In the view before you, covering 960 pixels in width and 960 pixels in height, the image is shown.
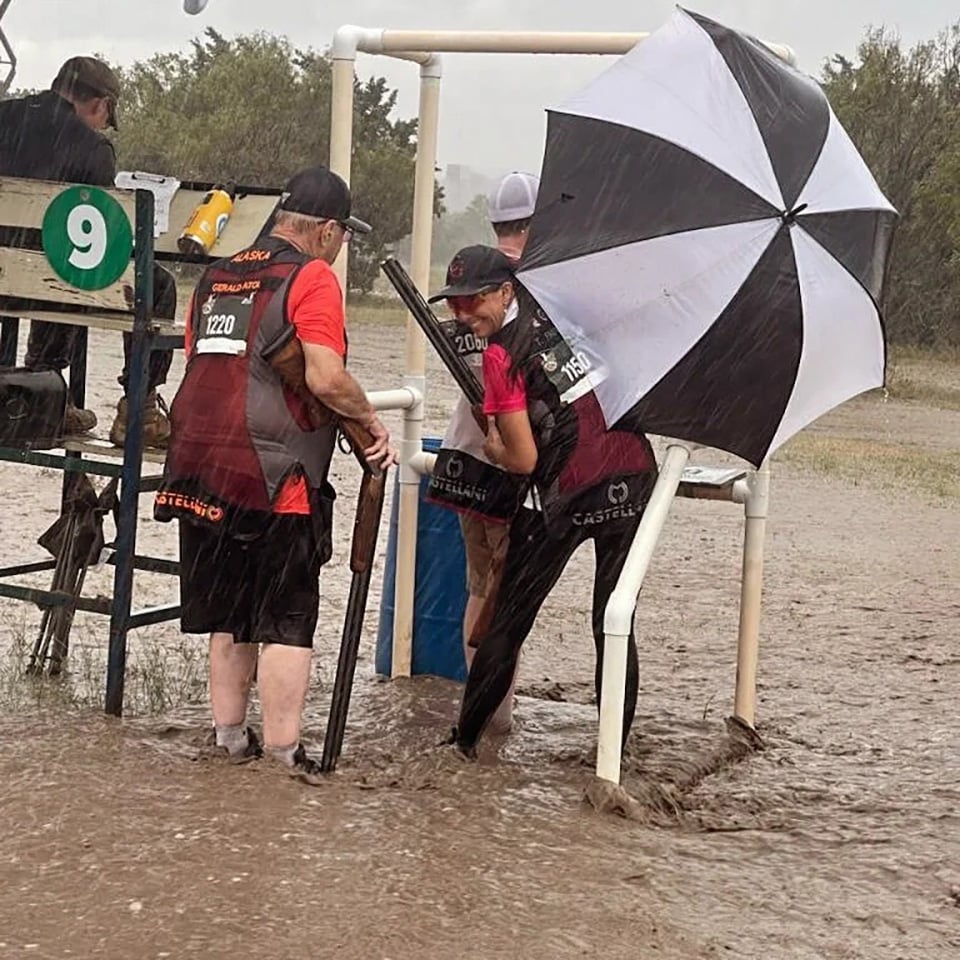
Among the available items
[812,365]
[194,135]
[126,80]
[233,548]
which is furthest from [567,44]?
[126,80]

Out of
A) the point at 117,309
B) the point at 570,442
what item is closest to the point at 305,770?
the point at 570,442

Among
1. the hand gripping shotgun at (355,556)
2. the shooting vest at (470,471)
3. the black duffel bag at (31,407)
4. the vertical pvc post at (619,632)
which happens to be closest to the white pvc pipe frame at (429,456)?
the vertical pvc post at (619,632)

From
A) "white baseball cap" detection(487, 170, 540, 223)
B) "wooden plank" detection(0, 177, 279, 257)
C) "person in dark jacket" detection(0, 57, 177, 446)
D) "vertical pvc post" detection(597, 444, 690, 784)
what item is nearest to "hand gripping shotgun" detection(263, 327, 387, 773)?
"vertical pvc post" detection(597, 444, 690, 784)

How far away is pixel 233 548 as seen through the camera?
5.28 meters

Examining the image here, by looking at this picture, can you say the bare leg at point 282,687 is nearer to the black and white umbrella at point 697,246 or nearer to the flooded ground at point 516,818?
the flooded ground at point 516,818

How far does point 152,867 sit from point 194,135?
35.7 metres

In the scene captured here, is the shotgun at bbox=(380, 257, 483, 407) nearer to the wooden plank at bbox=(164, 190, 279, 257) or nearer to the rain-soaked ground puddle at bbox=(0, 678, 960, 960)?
the wooden plank at bbox=(164, 190, 279, 257)

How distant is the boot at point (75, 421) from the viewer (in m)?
6.21

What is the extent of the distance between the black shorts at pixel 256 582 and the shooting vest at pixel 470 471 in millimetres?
568

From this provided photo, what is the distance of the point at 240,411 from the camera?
5.12 m

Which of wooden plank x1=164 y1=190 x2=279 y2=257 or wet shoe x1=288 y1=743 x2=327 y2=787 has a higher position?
wooden plank x1=164 y1=190 x2=279 y2=257

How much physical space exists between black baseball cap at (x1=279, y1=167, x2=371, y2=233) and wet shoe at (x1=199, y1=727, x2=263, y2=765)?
60.4 inches

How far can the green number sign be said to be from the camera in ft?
18.6

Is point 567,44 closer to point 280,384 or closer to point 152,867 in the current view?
point 280,384
